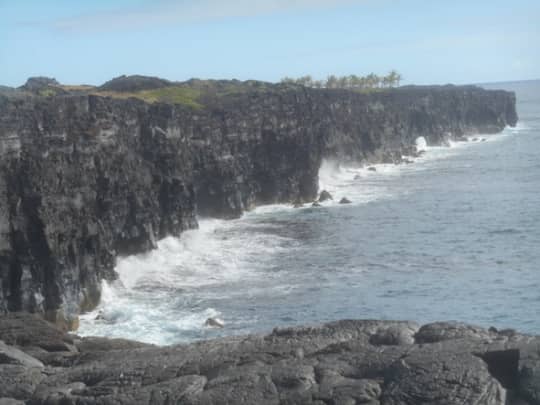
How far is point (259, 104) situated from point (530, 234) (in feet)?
139

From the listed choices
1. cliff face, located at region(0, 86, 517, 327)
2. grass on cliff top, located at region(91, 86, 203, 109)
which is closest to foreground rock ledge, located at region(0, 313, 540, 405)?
cliff face, located at region(0, 86, 517, 327)

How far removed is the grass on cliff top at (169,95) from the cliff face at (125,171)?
393 cm

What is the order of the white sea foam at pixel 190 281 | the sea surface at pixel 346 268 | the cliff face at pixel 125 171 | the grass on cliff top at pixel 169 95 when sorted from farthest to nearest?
the grass on cliff top at pixel 169 95
the cliff face at pixel 125 171
the sea surface at pixel 346 268
the white sea foam at pixel 190 281

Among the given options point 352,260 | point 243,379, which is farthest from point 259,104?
point 243,379

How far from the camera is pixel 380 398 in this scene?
926 inches

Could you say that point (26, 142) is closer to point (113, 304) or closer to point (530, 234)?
point (113, 304)

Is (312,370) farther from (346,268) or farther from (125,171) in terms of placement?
(125,171)

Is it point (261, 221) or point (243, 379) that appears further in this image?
point (261, 221)

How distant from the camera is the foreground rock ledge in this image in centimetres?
2328

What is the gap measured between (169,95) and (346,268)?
52909 mm

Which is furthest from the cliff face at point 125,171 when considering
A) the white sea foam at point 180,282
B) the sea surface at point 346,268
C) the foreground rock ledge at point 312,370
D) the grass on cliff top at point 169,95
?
the foreground rock ledge at point 312,370

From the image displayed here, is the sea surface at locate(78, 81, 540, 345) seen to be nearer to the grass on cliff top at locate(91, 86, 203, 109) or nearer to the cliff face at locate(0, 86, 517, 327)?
the cliff face at locate(0, 86, 517, 327)

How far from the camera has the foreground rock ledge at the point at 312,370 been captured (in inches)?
917

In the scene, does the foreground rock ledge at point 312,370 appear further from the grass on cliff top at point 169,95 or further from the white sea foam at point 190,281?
the grass on cliff top at point 169,95
